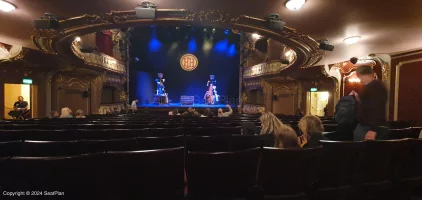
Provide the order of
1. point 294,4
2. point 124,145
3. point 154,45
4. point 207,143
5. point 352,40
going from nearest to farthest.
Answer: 1. point 124,145
2. point 207,143
3. point 294,4
4. point 352,40
5. point 154,45

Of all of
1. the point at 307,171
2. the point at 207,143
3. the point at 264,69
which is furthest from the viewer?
the point at 264,69

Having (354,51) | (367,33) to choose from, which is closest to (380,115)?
(367,33)

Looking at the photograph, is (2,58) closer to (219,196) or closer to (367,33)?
(219,196)

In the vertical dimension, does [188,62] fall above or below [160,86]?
above

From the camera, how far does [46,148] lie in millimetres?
1958

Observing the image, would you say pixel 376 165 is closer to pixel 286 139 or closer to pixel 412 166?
pixel 412 166

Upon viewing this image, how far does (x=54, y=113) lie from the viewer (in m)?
7.13

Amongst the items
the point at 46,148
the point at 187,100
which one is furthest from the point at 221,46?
the point at 46,148

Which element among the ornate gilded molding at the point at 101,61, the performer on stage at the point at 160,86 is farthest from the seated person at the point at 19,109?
the performer on stage at the point at 160,86

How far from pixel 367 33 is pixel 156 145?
5591 mm

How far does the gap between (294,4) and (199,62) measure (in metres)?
13.7

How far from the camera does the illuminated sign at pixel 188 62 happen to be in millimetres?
16984

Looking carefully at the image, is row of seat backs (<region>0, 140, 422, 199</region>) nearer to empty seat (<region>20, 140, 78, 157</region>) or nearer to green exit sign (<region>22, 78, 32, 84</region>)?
empty seat (<region>20, 140, 78, 157</region>)

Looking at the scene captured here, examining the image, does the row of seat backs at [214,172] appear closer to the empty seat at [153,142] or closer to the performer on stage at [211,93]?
the empty seat at [153,142]
